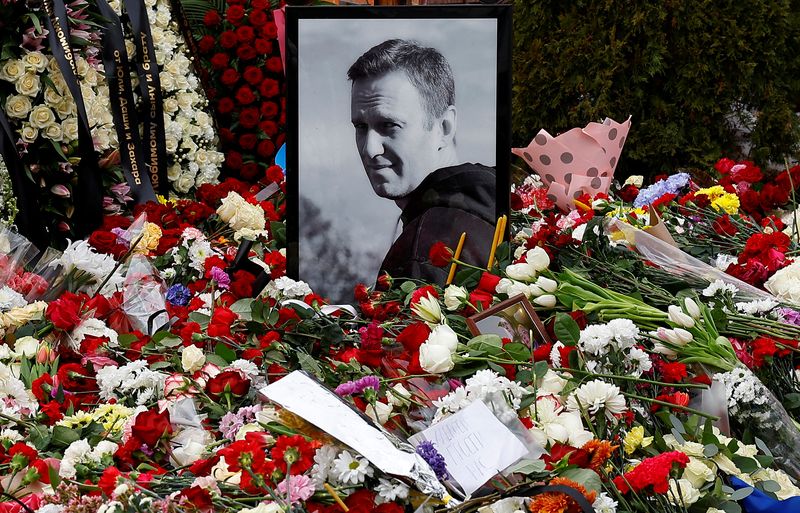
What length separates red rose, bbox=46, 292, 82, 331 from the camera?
166 centimetres

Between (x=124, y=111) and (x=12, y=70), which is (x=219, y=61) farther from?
(x=12, y=70)

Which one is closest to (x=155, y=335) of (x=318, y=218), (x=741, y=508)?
(x=318, y=218)

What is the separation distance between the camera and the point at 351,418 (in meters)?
1.15

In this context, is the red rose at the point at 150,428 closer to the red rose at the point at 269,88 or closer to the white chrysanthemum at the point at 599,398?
the white chrysanthemum at the point at 599,398

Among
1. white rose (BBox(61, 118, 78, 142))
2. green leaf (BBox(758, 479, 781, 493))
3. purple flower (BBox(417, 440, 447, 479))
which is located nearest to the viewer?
purple flower (BBox(417, 440, 447, 479))

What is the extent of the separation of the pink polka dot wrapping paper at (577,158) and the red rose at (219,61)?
125cm

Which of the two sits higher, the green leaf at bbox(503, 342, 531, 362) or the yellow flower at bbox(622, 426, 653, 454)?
the green leaf at bbox(503, 342, 531, 362)

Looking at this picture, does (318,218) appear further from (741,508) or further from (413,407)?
(741,508)

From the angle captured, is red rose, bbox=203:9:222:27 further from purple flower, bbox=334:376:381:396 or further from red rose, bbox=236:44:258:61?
purple flower, bbox=334:376:381:396

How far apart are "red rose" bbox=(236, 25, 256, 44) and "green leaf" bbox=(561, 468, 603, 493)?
2.58m

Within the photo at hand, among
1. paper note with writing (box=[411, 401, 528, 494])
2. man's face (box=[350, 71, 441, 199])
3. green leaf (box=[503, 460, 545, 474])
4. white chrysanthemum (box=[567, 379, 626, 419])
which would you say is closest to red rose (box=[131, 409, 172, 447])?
paper note with writing (box=[411, 401, 528, 494])

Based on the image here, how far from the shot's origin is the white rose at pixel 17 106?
228 cm

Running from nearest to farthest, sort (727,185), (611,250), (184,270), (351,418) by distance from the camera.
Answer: (351,418) → (611,250) → (184,270) → (727,185)

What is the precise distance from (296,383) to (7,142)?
1.45m
